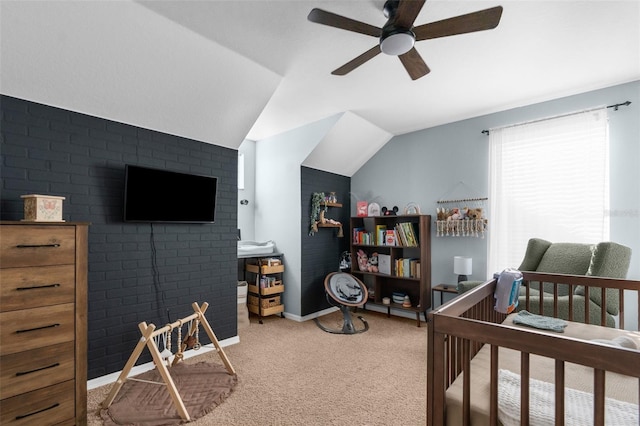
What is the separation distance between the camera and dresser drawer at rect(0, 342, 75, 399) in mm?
1603

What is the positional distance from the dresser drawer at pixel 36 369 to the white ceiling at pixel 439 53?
208cm

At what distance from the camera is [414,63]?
204 cm

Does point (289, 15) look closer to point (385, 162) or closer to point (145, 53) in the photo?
point (145, 53)

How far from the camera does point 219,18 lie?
6.42 feet

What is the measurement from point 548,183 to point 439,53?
1890mm

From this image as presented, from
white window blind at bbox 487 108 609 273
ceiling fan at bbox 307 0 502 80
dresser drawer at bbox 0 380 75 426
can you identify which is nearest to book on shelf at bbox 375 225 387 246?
white window blind at bbox 487 108 609 273

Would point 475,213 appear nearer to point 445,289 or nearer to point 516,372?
point 445,289

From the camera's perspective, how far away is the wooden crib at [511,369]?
1.00 metres

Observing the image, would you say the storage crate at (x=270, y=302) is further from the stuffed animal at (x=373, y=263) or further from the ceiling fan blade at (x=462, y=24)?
the ceiling fan blade at (x=462, y=24)

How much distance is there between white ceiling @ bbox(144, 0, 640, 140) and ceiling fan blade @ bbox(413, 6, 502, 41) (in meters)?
0.28

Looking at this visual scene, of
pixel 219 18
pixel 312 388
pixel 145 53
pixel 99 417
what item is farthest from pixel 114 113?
pixel 312 388

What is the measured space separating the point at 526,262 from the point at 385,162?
2.16 m

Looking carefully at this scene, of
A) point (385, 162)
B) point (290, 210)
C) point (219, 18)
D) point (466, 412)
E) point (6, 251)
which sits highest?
point (219, 18)

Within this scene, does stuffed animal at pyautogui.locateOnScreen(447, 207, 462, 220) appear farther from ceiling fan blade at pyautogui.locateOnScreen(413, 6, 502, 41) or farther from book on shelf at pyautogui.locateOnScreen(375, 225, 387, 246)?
ceiling fan blade at pyautogui.locateOnScreen(413, 6, 502, 41)
